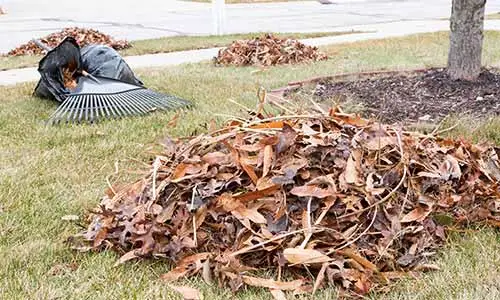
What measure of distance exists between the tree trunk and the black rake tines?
6.77 feet

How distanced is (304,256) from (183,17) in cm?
1491

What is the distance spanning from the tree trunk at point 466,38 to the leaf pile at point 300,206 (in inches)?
86.6

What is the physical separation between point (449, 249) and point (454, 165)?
422mm

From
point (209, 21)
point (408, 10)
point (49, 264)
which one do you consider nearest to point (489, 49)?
point (49, 264)

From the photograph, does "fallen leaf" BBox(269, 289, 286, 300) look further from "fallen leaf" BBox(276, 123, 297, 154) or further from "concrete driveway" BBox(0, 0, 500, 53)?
"concrete driveway" BBox(0, 0, 500, 53)

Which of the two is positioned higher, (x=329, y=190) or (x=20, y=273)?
→ (x=329, y=190)

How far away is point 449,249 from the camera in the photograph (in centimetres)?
248

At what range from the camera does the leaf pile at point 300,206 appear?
2.32 metres

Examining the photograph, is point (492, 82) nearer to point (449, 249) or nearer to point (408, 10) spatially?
point (449, 249)

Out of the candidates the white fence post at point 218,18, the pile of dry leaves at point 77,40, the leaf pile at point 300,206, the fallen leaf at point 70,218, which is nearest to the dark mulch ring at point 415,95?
the leaf pile at point 300,206

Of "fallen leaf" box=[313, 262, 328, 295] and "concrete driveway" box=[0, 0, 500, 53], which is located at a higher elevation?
"fallen leaf" box=[313, 262, 328, 295]

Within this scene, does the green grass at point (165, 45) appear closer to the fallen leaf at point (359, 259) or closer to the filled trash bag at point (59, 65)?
the filled trash bag at point (59, 65)

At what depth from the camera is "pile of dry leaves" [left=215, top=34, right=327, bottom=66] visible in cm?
735

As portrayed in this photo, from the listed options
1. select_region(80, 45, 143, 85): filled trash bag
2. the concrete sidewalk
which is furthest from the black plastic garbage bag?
the concrete sidewalk
